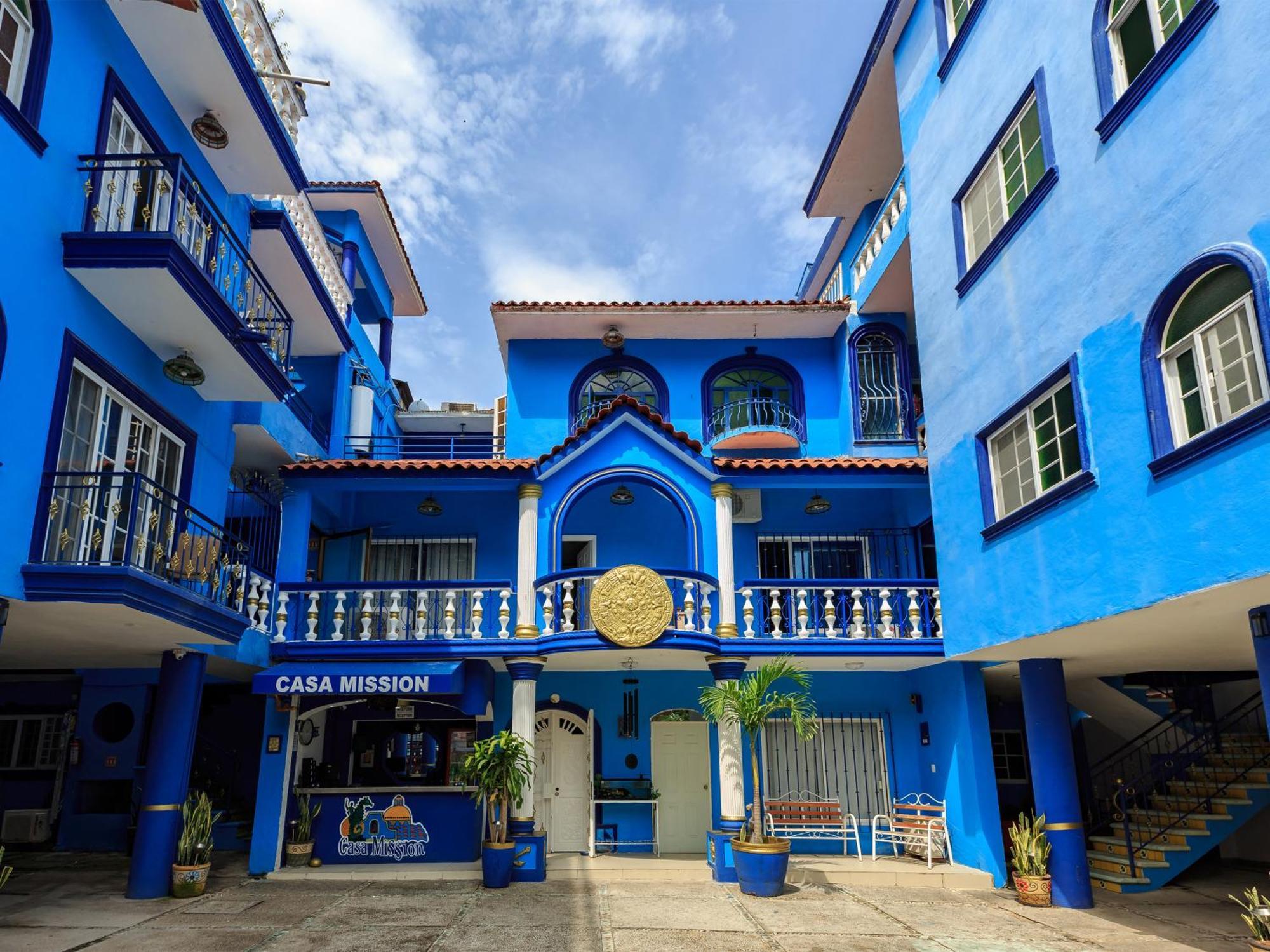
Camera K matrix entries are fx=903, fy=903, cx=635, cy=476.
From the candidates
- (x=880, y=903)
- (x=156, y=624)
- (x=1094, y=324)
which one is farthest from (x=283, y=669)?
(x=1094, y=324)

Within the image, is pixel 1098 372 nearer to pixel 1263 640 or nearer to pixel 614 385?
pixel 1263 640

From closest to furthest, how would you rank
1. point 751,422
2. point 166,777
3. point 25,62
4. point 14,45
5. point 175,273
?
point 14,45 < point 25,62 < point 175,273 < point 166,777 < point 751,422

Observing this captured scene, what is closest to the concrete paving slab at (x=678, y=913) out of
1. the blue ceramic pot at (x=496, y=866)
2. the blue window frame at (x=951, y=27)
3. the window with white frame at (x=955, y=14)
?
the blue ceramic pot at (x=496, y=866)

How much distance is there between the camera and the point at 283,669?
43.6 ft

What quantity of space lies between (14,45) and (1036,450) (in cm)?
1147

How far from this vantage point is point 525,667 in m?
13.7

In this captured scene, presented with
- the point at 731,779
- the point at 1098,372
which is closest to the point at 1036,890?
the point at 731,779

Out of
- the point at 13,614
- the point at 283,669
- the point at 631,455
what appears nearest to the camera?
the point at 13,614

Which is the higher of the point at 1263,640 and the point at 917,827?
the point at 1263,640

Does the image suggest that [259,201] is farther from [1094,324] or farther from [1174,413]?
[1174,413]

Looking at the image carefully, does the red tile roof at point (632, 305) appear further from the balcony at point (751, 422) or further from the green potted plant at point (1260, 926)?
the green potted plant at point (1260, 926)

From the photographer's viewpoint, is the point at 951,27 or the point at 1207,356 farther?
the point at 951,27

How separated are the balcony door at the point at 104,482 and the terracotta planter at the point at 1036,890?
1121cm

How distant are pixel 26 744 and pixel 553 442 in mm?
11431
